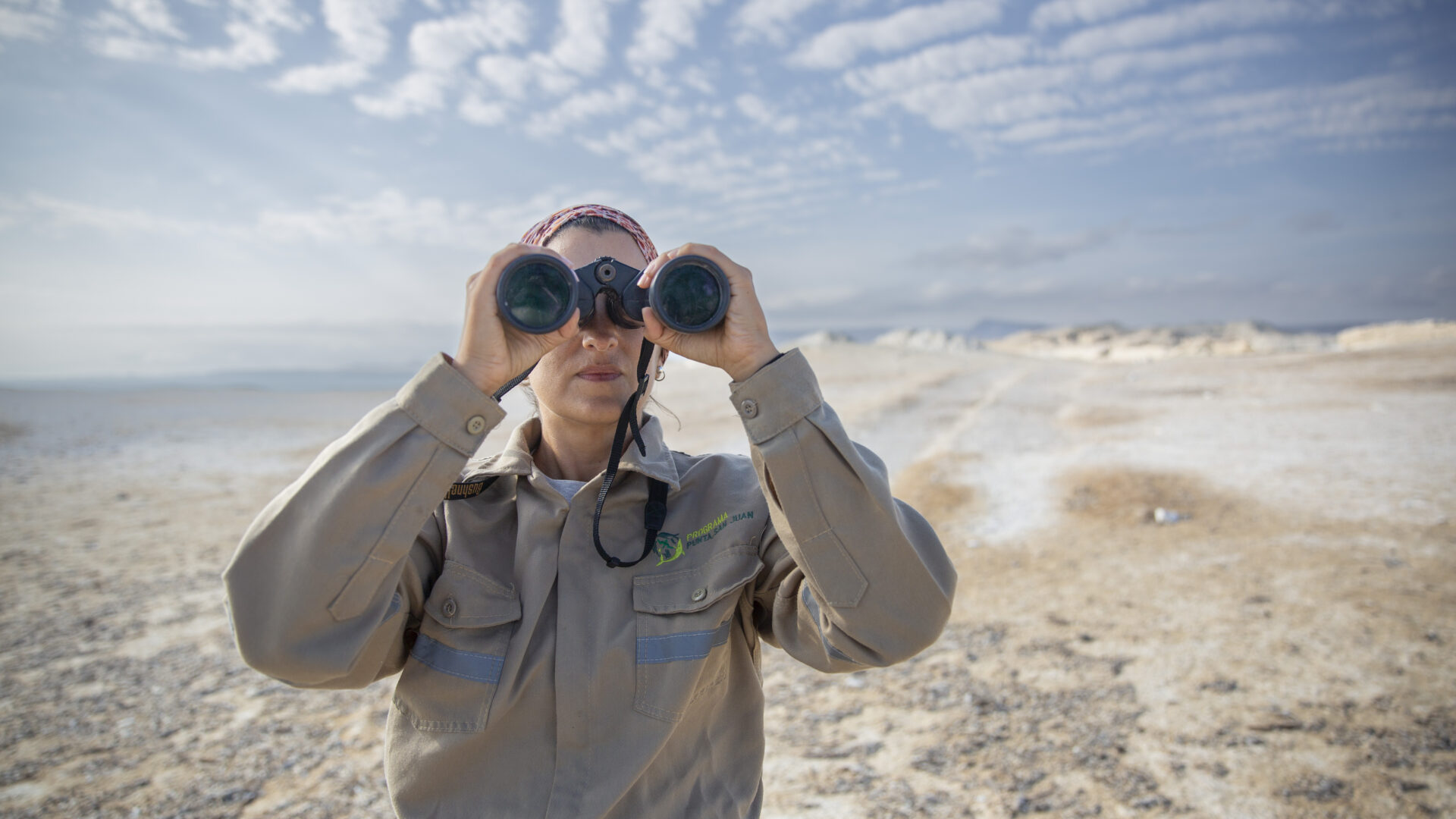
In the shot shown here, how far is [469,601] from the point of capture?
1546mm

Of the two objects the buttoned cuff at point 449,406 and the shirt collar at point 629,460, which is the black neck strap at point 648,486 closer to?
the shirt collar at point 629,460

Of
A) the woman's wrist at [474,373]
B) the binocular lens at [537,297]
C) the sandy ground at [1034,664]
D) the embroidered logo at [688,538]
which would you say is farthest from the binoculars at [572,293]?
the sandy ground at [1034,664]

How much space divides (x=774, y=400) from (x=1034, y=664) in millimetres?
3803

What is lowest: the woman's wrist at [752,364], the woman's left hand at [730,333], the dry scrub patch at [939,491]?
the dry scrub patch at [939,491]

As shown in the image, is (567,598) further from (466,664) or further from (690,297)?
(690,297)

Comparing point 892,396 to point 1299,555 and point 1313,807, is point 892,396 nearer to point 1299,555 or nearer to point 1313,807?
point 1299,555

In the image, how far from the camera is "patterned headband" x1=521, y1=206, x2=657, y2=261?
196cm

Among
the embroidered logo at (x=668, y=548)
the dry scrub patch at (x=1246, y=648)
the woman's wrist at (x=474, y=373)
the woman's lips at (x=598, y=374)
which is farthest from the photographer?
the dry scrub patch at (x=1246, y=648)

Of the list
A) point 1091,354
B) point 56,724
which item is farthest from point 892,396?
point 1091,354

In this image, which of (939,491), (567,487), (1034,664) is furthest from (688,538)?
(939,491)

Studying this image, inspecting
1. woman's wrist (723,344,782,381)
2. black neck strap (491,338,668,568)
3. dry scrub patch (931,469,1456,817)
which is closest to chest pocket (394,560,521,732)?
black neck strap (491,338,668,568)

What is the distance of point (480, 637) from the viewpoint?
1.54 metres

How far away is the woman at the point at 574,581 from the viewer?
1.30m

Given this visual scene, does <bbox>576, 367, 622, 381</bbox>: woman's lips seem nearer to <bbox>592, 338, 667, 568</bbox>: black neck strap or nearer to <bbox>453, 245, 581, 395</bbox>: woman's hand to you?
<bbox>592, 338, 667, 568</bbox>: black neck strap
